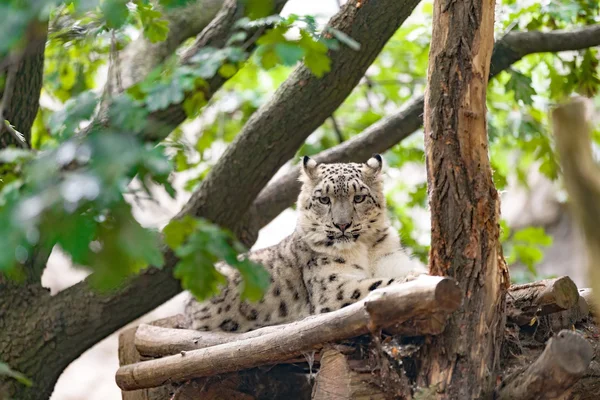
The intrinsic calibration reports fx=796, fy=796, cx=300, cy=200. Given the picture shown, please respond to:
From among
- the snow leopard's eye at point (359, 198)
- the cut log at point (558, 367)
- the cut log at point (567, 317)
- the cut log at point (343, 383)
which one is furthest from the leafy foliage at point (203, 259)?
the snow leopard's eye at point (359, 198)

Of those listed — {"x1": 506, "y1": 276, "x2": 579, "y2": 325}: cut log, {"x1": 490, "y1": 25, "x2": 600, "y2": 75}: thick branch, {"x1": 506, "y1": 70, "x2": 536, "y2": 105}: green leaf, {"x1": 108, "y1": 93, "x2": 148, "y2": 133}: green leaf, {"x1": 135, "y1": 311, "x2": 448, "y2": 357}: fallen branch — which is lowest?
{"x1": 135, "y1": 311, "x2": 448, "y2": 357}: fallen branch

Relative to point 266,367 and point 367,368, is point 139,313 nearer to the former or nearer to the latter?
point 266,367

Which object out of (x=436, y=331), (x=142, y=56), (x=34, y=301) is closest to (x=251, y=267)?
(x=436, y=331)

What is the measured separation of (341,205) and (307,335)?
1601mm

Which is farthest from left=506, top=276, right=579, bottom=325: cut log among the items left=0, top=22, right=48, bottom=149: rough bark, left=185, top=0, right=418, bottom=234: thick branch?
left=0, top=22, right=48, bottom=149: rough bark

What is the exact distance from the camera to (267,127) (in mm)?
6258

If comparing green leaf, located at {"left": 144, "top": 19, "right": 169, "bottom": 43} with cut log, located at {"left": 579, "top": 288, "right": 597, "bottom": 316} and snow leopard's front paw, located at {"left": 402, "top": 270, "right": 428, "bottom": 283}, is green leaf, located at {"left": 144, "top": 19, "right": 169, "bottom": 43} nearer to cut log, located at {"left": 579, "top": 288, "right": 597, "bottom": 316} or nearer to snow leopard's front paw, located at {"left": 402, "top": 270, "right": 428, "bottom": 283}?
snow leopard's front paw, located at {"left": 402, "top": 270, "right": 428, "bottom": 283}

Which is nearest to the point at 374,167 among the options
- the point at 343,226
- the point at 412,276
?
the point at 343,226

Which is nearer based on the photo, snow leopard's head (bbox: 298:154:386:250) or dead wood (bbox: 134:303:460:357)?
dead wood (bbox: 134:303:460:357)

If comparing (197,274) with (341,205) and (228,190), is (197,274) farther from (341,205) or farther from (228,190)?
(228,190)

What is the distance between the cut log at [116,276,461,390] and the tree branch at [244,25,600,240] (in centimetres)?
228

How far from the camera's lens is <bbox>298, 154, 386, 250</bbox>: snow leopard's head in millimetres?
5449

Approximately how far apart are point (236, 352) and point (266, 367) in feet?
1.43

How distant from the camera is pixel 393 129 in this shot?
698cm
